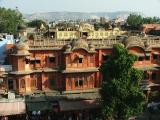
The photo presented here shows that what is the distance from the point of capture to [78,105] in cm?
3738

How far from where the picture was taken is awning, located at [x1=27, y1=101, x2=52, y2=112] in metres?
36.6

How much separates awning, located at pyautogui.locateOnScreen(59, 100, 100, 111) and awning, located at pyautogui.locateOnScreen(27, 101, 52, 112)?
1342 mm

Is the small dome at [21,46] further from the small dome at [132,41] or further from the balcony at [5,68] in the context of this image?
the small dome at [132,41]

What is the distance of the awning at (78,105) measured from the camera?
36.9m

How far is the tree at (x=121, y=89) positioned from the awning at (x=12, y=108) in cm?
876

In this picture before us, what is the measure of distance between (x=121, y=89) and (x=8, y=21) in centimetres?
5693

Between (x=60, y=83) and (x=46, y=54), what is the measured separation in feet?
11.8

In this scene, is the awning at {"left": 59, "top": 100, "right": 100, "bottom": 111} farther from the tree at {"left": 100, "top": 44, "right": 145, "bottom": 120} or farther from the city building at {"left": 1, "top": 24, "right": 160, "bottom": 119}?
the tree at {"left": 100, "top": 44, "right": 145, "bottom": 120}

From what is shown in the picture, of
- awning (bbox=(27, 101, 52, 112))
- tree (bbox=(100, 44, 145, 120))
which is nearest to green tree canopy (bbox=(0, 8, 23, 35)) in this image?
awning (bbox=(27, 101, 52, 112))

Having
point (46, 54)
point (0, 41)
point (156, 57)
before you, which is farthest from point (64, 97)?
point (0, 41)

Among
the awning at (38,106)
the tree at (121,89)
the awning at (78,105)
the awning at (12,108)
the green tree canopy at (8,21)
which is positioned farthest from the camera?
the green tree canopy at (8,21)

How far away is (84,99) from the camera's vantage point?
38.4 m

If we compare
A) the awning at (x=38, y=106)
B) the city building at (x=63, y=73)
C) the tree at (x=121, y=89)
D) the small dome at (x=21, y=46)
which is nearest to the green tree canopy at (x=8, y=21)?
the city building at (x=63, y=73)

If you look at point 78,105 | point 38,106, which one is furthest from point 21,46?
point 78,105
